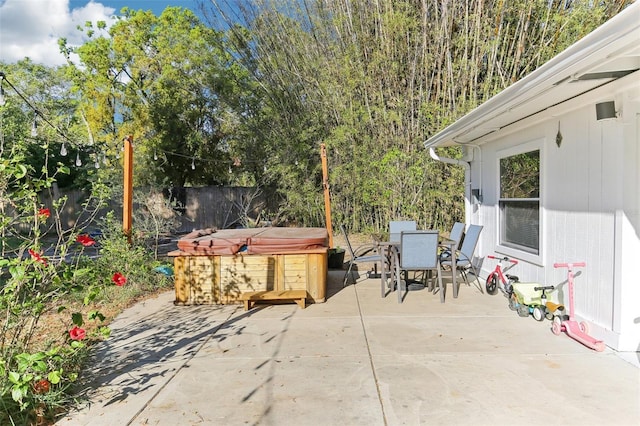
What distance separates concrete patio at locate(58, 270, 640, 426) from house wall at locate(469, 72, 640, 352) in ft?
1.07

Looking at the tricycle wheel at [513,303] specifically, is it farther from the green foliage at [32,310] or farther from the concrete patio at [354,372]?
the green foliage at [32,310]

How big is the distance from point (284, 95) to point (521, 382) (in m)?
8.24

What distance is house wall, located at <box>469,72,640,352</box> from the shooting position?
265cm

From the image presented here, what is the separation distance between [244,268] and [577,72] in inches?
131

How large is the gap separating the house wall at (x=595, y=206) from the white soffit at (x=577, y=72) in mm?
171

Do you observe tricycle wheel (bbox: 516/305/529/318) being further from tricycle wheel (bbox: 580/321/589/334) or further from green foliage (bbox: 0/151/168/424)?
green foliage (bbox: 0/151/168/424)

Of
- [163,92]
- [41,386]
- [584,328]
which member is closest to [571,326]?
[584,328]

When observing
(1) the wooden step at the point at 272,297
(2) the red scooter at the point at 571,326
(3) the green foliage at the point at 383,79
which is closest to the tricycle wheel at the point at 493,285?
(2) the red scooter at the point at 571,326

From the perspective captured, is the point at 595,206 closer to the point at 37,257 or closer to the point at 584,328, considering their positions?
the point at 584,328

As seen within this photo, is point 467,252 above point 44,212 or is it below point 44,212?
below

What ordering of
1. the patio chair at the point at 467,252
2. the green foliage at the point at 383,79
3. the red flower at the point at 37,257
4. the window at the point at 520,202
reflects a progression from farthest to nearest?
the green foliage at the point at 383,79 < the patio chair at the point at 467,252 < the window at the point at 520,202 < the red flower at the point at 37,257

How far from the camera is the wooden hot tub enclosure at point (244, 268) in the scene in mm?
4266

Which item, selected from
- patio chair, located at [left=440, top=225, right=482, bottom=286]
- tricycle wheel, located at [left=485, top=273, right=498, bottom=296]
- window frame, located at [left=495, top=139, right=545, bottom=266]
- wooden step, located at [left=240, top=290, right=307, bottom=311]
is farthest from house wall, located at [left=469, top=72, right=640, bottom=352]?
wooden step, located at [left=240, top=290, right=307, bottom=311]

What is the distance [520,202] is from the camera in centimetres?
431
